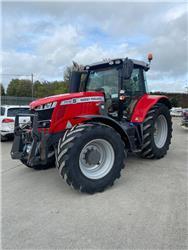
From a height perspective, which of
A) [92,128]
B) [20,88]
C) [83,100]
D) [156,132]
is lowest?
[156,132]

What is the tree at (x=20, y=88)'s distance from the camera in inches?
2122

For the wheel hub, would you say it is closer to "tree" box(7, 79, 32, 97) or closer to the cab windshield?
the cab windshield

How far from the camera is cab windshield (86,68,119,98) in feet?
17.5

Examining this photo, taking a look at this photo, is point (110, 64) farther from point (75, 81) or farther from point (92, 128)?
point (92, 128)

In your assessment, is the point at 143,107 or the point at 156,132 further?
the point at 156,132

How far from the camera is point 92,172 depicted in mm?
4129

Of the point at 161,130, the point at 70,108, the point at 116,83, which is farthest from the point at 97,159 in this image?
the point at 161,130

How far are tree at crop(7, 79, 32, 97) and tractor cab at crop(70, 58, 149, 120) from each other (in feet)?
161

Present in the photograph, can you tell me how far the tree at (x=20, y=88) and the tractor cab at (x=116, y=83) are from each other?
48.9m

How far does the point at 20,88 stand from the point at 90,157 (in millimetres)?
53595

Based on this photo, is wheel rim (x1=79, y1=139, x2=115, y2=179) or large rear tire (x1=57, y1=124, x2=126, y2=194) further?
wheel rim (x1=79, y1=139, x2=115, y2=179)

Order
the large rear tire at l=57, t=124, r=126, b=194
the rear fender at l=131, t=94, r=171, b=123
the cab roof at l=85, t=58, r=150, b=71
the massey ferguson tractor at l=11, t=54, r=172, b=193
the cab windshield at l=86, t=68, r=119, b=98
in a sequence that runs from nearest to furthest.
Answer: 1. the large rear tire at l=57, t=124, r=126, b=194
2. the massey ferguson tractor at l=11, t=54, r=172, b=193
3. the cab roof at l=85, t=58, r=150, b=71
4. the cab windshield at l=86, t=68, r=119, b=98
5. the rear fender at l=131, t=94, r=171, b=123

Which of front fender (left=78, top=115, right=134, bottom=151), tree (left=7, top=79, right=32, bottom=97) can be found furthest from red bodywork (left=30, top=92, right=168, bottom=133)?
tree (left=7, top=79, right=32, bottom=97)

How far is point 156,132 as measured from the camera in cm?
638
